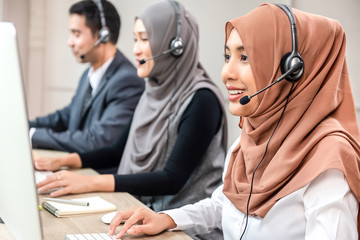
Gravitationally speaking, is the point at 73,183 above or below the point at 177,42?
below

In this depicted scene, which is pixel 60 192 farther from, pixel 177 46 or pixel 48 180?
pixel 177 46

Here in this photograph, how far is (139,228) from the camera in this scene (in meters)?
1.15

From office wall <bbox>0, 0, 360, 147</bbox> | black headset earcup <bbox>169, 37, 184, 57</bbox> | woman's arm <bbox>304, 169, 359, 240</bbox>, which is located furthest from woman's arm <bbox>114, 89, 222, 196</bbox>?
office wall <bbox>0, 0, 360, 147</bbox>

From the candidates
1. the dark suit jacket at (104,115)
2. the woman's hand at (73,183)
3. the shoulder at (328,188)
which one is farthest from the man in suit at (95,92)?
the shoulder at (328,188)

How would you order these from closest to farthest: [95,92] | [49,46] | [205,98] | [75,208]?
[75,208]
[205,98]
[95,92]
[49,46]

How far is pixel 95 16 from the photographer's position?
2795 mm

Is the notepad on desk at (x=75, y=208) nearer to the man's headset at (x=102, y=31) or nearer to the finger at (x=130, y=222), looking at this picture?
the finger at (x=130, y=222)

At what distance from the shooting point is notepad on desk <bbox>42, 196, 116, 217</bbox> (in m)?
1.29

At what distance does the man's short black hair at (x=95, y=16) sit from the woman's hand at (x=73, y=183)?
135 cm

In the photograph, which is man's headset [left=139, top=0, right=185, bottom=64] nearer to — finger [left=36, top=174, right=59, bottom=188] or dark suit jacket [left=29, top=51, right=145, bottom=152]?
dark suit jacket [left=29, top=51, right=145, bottom=152]

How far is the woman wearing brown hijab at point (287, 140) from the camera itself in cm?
100

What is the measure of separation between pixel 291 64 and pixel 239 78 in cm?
14

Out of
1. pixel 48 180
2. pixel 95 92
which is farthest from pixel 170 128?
pixel 95 92

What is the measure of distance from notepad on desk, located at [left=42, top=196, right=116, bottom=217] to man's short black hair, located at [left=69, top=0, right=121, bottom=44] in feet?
5.04
